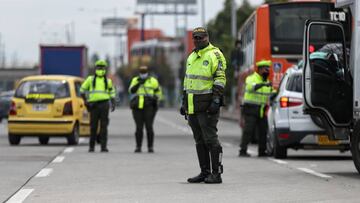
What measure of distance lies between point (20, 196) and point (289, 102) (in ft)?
25.2

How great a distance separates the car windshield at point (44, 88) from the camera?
2278 cm

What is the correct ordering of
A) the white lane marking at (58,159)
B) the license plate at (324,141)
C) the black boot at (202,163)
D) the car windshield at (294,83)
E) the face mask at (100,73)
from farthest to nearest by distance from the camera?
the face mask at (100,73) → the car windshield at (294,83) → the license plate at (324,141) → the white lane marking at (58,159) → the black boot at (202,163)

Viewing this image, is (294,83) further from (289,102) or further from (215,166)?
(215,166)

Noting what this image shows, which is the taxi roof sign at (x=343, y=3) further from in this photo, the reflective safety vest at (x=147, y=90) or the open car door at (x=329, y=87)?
the reflective safety vest at (x=147, y=90)

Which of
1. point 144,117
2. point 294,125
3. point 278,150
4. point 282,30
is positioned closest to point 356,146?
point 294,125

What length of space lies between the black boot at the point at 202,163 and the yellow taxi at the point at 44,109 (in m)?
10.1

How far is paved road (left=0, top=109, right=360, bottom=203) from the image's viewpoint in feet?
36.9

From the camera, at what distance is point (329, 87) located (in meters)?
15.0

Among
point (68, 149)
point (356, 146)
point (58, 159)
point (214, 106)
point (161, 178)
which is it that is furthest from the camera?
point (68, 149)

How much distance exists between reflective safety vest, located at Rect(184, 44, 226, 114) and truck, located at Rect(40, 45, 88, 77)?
20.9m

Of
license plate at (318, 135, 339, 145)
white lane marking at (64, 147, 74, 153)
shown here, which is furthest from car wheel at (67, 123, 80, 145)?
license plate at (318, 135, 339, 145)

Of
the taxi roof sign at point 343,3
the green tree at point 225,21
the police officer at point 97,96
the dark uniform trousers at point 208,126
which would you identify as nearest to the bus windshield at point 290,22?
the police officer at point 97,96

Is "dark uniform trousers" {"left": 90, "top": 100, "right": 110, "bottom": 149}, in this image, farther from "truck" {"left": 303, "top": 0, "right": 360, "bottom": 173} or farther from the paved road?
"truck" {"left": 303, "top": 0, "right": 360, "bottom": 173}

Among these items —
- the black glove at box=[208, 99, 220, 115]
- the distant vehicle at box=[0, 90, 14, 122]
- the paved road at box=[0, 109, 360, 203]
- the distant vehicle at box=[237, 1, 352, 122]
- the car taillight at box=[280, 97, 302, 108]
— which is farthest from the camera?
the distant vehicle at box=[0, 90, 14, 122]
